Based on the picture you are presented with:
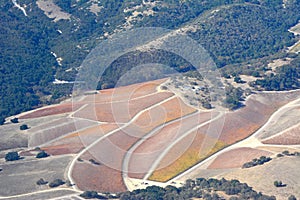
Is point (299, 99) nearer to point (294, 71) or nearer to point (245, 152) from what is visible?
point (294, 71)

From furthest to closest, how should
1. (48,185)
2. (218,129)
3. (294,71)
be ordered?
(294,71) → (218,129) → (48,185)

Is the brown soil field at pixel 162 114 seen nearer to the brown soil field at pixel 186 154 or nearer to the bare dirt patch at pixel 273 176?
the brown soil field at pixel 186 154

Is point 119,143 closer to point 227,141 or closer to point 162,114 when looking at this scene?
point 162,114

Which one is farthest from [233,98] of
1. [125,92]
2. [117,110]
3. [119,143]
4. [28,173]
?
[28,173]

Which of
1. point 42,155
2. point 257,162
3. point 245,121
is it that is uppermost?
point 42,155

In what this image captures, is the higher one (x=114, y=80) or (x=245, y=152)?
(x=114, y=80)

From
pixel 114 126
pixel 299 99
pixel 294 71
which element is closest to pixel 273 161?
pixel 114 126
